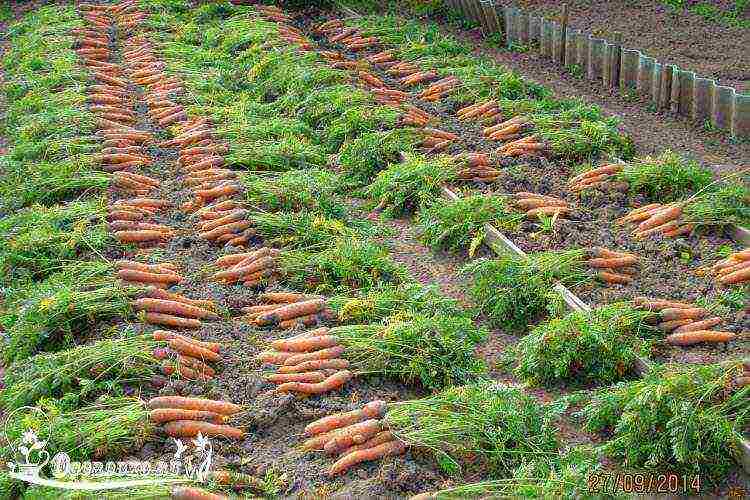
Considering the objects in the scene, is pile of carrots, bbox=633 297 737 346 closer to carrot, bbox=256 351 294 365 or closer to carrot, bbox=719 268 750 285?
carrot, bbox=719 268 750 285

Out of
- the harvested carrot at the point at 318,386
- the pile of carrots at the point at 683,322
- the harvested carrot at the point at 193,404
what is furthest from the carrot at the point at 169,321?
the pile of carrots at the point at 683,322

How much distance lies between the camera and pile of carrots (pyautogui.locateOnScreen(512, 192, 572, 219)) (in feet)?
25.8

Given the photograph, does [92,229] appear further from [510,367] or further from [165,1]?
[165,1]


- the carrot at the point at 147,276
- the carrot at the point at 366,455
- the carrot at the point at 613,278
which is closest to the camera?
the carrot at the point at 366,455

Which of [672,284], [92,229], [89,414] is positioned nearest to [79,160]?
[92,229]

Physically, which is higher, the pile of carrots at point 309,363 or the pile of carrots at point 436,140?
the pile of carrots at point 436,140

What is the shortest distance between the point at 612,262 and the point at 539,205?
121 cm

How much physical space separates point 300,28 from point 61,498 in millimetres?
10696

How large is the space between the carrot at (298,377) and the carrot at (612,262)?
251 cm

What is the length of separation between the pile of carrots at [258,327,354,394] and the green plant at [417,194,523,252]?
2122mm

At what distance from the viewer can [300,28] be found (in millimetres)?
14133

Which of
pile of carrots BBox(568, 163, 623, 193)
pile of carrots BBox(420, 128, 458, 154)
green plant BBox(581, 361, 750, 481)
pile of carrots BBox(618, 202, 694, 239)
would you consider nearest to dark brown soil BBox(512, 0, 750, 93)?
pile of carrots BBox(568, 163, 623, 193)

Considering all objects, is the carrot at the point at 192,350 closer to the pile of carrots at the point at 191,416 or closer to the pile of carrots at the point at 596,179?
the pile of carrots at the point at 191,416

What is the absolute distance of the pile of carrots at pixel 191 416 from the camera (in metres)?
5.33
